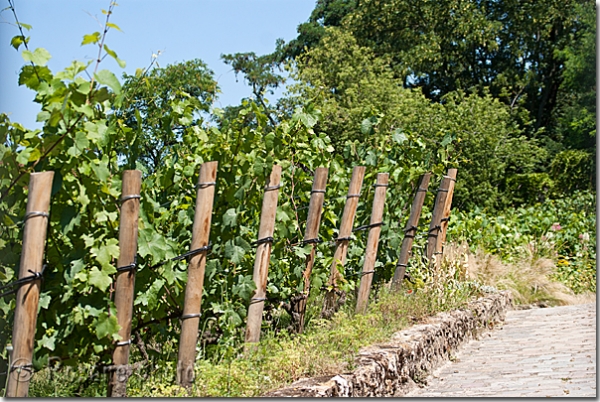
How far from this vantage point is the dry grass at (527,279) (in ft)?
30.4

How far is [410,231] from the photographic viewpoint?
641 cm

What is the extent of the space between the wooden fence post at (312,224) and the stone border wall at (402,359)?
54cm

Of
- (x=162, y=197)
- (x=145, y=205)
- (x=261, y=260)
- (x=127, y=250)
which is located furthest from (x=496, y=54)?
(x=127, y=250)

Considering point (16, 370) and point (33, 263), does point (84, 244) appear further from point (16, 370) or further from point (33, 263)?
point (16, 370)

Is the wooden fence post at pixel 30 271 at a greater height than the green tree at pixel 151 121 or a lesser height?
lesser

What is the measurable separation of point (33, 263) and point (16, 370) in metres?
0.47

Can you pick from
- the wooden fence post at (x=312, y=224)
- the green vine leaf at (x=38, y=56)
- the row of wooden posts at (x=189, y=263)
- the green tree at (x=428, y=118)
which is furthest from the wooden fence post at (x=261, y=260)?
the green tree at (x=428, y=118)

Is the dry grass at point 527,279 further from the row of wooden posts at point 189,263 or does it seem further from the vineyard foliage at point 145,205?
the row of wooden posts at point 189,263

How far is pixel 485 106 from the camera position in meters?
15.7

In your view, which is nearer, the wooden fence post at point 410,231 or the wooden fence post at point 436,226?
the wooden fence post at point 410,231

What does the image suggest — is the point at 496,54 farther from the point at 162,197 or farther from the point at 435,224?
the point at 162,197

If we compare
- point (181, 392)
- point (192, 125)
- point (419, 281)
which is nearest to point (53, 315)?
point (181, 392)

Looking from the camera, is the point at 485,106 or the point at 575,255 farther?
the point at 485,106

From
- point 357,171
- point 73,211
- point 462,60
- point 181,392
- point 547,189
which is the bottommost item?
point 181,392
